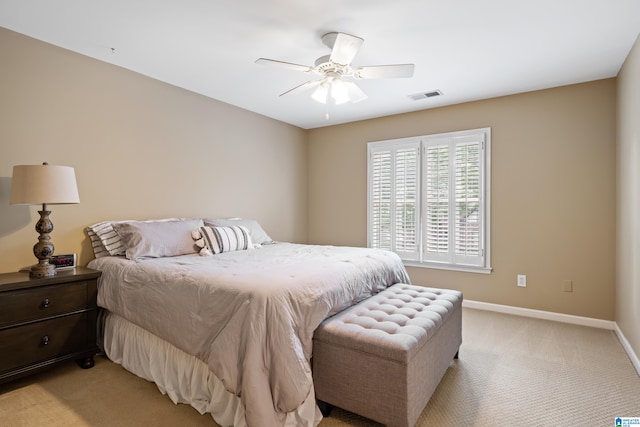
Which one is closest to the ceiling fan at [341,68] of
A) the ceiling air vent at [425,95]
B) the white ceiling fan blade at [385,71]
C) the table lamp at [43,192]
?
the white ceiling fan blade at [385,71]

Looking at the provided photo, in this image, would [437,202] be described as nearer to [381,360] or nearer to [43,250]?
[381,360]

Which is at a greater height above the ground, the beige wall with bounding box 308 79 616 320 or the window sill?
the beige wall with bounding box 308 79 616 320

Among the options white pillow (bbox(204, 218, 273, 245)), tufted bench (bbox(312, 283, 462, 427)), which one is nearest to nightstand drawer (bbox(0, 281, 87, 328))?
white pillow (bbox(204, 218, 273, 245))

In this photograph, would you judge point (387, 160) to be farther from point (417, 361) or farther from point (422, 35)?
point (417, 361)

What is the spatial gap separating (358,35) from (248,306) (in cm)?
209

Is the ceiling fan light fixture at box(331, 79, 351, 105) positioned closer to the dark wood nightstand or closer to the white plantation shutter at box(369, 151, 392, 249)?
the white plantation shutter at box(369, 151, 392, 249)

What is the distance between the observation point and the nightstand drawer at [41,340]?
212cm

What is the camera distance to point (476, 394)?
7.07 ft

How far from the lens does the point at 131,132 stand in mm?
3201

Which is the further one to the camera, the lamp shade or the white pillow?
the white pillow

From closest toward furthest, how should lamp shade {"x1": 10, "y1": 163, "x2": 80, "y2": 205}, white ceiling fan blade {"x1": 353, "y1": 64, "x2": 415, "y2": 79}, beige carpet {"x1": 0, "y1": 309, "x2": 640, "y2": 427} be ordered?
beige carpet {"x1": 0, "y1": 309, "x2": 640, "y2": 427} → lamp shade {"x1": 10, "y1": 163, "x2": 80, "y2": 205} → white ceiling fan blade {"x1": 353, "y1": 64, "x2": 415, "y2": 79}

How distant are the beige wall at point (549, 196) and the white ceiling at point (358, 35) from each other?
0.30 m

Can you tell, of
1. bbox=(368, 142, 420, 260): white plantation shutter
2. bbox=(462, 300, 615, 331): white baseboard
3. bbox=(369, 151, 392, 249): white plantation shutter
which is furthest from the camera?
bbox=(369, 151, 392, 249): white plantation shutter

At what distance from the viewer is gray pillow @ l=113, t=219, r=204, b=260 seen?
2719 millimetres
